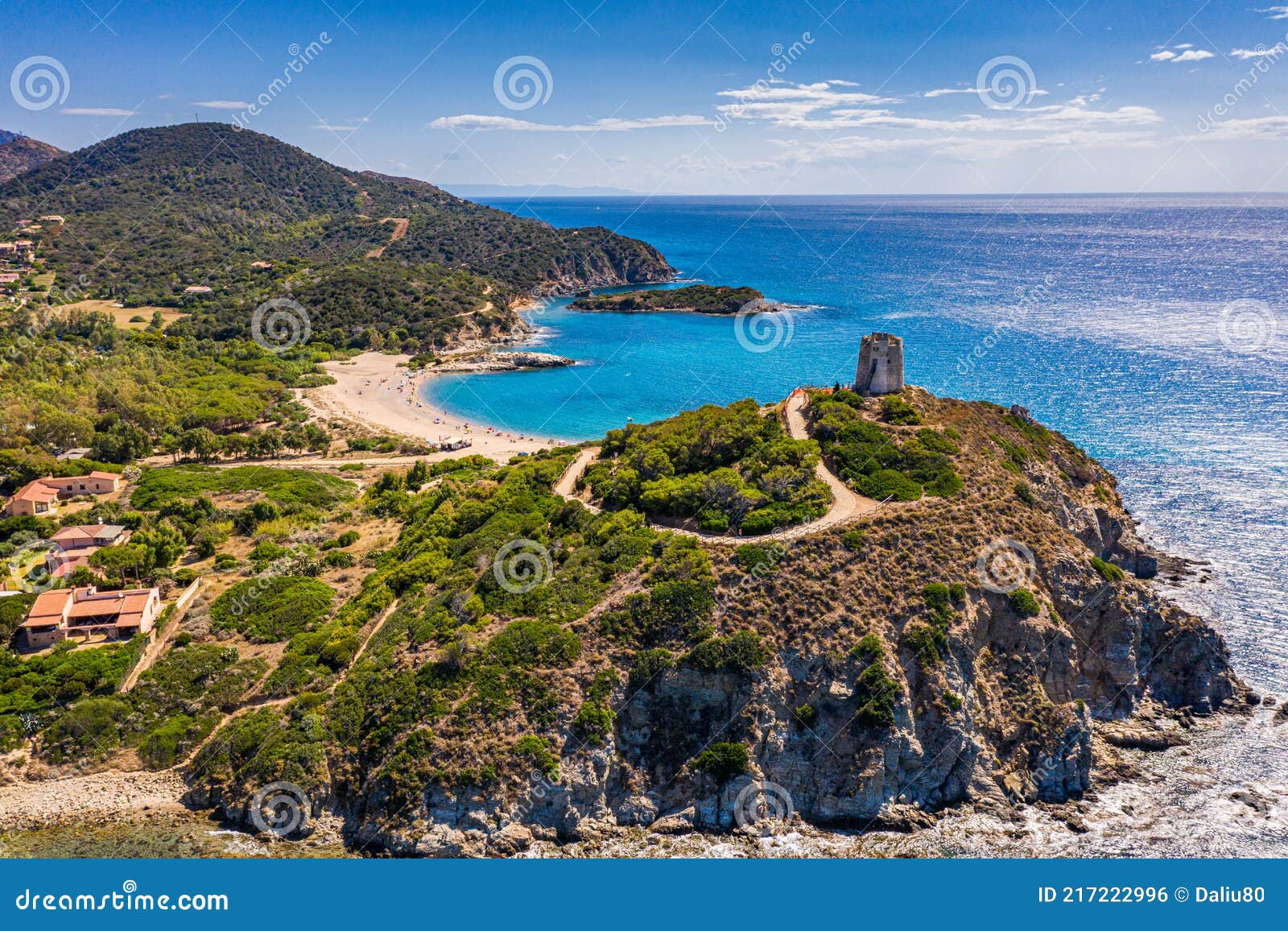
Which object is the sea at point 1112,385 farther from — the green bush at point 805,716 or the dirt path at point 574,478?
the dirt path at point 574,478

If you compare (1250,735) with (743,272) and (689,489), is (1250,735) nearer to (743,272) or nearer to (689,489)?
(689,489)

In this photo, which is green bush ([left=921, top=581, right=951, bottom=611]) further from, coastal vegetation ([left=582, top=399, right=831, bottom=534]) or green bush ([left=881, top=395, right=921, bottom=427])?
green bush ([left=881, top=395, right=921, bottom=427])

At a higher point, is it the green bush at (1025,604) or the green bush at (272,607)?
the green bush at (1025,604)

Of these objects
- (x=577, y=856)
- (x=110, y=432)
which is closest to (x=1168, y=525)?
(x=577, y=856)

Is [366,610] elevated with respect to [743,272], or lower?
lower

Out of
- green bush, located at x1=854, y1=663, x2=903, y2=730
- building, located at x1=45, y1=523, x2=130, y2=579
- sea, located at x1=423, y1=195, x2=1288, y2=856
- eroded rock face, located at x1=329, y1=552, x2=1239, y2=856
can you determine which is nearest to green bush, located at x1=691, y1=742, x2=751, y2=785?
eroded rock face, located at x1=329, y1=552, x2=1239, y2=856

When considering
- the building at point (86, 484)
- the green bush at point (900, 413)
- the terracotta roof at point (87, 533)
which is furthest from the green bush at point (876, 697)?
the building at point (86, 484)
